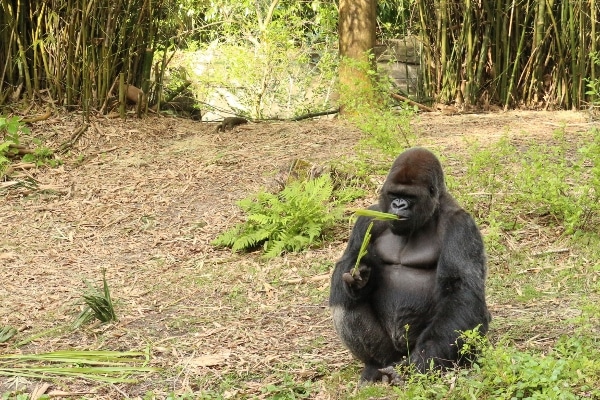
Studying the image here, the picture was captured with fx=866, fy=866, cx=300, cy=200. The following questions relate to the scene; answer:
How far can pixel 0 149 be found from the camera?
7.78 m

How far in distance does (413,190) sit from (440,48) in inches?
231

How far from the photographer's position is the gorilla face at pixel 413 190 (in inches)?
156

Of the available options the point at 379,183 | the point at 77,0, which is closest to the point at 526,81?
the point at 379,183

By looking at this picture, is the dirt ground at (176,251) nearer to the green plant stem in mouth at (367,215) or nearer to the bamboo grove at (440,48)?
the bamboo grove at (440,48)

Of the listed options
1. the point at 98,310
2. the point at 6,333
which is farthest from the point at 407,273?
the point at 6,333

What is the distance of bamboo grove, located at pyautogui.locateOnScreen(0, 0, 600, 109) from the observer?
28.6 ft

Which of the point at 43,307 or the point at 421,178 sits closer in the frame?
the point at 421,178

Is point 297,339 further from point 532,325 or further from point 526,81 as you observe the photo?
point 526,81

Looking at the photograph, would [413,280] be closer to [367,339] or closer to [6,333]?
[367,339]

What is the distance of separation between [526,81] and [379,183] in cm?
343

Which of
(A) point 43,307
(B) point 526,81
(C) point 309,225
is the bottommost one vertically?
(A) point 43,307

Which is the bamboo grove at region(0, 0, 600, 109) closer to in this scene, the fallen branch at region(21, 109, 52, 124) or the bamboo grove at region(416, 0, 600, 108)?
the bamboo grove at region(416, 0, 600, 108)

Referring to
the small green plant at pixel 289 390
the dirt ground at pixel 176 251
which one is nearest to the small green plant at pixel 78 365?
the dirt ground at pixel 176 251

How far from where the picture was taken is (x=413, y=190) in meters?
3.94
